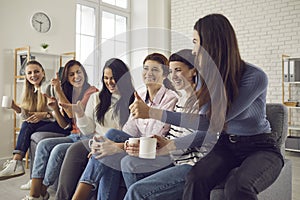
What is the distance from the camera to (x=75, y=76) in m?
2.53

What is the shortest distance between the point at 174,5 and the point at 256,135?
16.5 feet

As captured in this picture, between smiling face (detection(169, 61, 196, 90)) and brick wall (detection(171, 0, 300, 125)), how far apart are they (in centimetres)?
297

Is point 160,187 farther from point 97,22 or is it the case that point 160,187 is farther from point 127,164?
point 97,22

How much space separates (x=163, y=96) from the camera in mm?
1817

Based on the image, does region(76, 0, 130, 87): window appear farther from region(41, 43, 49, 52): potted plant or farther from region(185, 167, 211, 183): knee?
region(185, 167, 211, 183): knee

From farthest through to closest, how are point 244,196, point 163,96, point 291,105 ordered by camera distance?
point 291,105, point 163,96, point 244,196

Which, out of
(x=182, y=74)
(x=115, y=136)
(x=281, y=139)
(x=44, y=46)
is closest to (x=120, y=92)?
(x=115, y=136)

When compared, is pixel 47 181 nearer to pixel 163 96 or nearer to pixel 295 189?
pixel 163 96

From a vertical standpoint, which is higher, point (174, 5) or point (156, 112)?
point (174, 5)

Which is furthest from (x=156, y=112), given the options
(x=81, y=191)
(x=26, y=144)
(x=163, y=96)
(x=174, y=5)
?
A: (x=174, y=5)

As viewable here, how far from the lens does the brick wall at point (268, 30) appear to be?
4.71 metres

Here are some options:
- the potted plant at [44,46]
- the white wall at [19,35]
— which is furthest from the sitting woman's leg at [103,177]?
the potted plant at [44,46]

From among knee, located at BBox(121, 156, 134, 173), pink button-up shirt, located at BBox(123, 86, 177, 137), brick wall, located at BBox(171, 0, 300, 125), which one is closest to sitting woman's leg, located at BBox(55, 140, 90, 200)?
pink button-up shirt, located at BBox(123, 86, 177, 137)

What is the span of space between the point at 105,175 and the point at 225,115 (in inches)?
28.0
